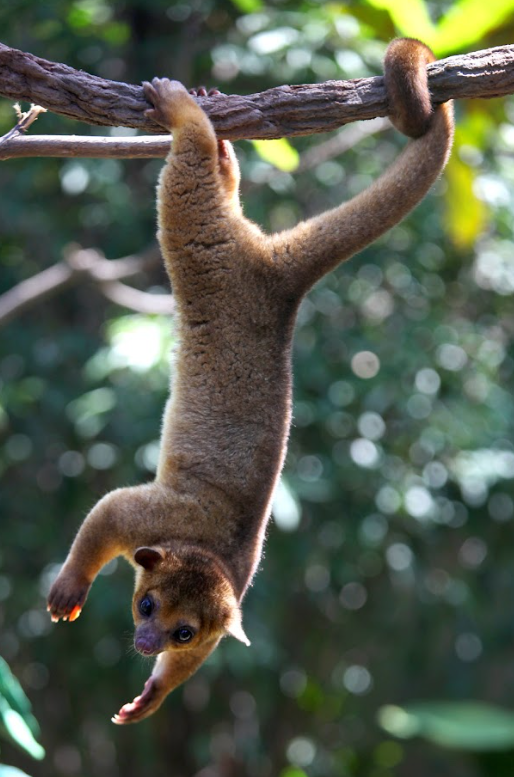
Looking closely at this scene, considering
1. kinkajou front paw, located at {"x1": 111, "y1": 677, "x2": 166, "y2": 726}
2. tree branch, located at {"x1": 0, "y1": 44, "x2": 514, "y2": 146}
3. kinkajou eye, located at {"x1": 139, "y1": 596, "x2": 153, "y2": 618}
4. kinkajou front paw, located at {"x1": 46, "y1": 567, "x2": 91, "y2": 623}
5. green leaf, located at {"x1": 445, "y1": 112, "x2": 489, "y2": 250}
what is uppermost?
tree branch, located at {"x1": 0, "y1": 44, "x2": 514, "y2": 146}

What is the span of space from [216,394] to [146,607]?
2.61 feet

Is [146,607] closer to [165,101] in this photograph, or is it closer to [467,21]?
[165,101]

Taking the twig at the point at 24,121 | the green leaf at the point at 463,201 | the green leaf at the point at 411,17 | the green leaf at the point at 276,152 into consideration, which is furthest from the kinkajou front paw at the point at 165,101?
the green leaf at the point at 463,201

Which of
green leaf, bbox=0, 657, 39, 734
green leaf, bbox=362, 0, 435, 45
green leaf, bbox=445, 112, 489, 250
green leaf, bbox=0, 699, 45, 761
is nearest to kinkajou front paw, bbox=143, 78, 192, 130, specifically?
green leaf, bbox=362, 0, 435, 45

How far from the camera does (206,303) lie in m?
3.82

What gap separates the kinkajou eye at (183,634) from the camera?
142 inches

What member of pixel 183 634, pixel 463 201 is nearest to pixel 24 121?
pixel 183 634

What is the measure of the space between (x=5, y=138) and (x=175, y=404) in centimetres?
112

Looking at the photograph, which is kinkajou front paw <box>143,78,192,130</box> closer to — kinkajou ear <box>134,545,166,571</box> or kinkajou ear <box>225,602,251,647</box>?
kinkajou ear <box>134,545,166,571</box>

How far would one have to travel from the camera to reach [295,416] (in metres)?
6.41

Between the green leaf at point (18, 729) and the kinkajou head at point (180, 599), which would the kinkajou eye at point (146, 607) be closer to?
the kinkajou head at point (180, 599)

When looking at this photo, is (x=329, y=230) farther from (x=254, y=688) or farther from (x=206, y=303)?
(x=254, y=688)

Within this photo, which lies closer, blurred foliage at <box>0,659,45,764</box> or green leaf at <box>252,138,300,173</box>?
blurred foliage at <box>0,659,45,764</box>

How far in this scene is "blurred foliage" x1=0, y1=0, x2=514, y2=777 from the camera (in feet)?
20.4
